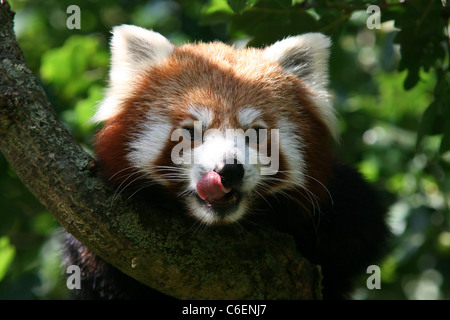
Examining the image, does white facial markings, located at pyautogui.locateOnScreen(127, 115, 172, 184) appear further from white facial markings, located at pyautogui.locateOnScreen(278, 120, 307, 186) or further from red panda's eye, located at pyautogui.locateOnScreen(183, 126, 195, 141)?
white facial markings, located at pyautogui.locateOnScreen(278, 120, 307, 186)

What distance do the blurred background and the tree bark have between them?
163 cm

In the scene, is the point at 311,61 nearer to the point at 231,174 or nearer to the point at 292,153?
the point at 292,153

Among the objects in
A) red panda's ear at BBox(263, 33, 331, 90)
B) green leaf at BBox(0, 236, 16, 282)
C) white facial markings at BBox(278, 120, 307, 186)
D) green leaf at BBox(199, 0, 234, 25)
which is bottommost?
green leaf at BBox(0, 236, 16, 282)

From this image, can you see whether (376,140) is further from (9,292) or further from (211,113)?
(9,292)

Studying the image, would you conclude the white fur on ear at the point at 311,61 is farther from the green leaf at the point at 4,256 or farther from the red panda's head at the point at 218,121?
the green leaf at the point at 4,256

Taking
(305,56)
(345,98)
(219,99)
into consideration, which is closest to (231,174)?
(219,99)

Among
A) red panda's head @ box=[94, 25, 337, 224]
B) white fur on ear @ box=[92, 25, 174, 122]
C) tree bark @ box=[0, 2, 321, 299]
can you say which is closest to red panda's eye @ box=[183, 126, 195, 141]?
red panda's head @ box=[94, 25, 337, 224]

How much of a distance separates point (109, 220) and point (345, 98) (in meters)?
4.14

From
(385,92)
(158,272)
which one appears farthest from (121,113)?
(385,92)

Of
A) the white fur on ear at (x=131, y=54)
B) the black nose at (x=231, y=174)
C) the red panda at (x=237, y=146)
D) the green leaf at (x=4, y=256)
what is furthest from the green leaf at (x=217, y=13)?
the green leaf at (x=4, y=256)

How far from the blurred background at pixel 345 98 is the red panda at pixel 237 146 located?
1.78 ft

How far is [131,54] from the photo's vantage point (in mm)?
3730

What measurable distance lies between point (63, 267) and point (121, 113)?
1.50 metres

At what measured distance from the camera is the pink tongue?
2.92 meters
